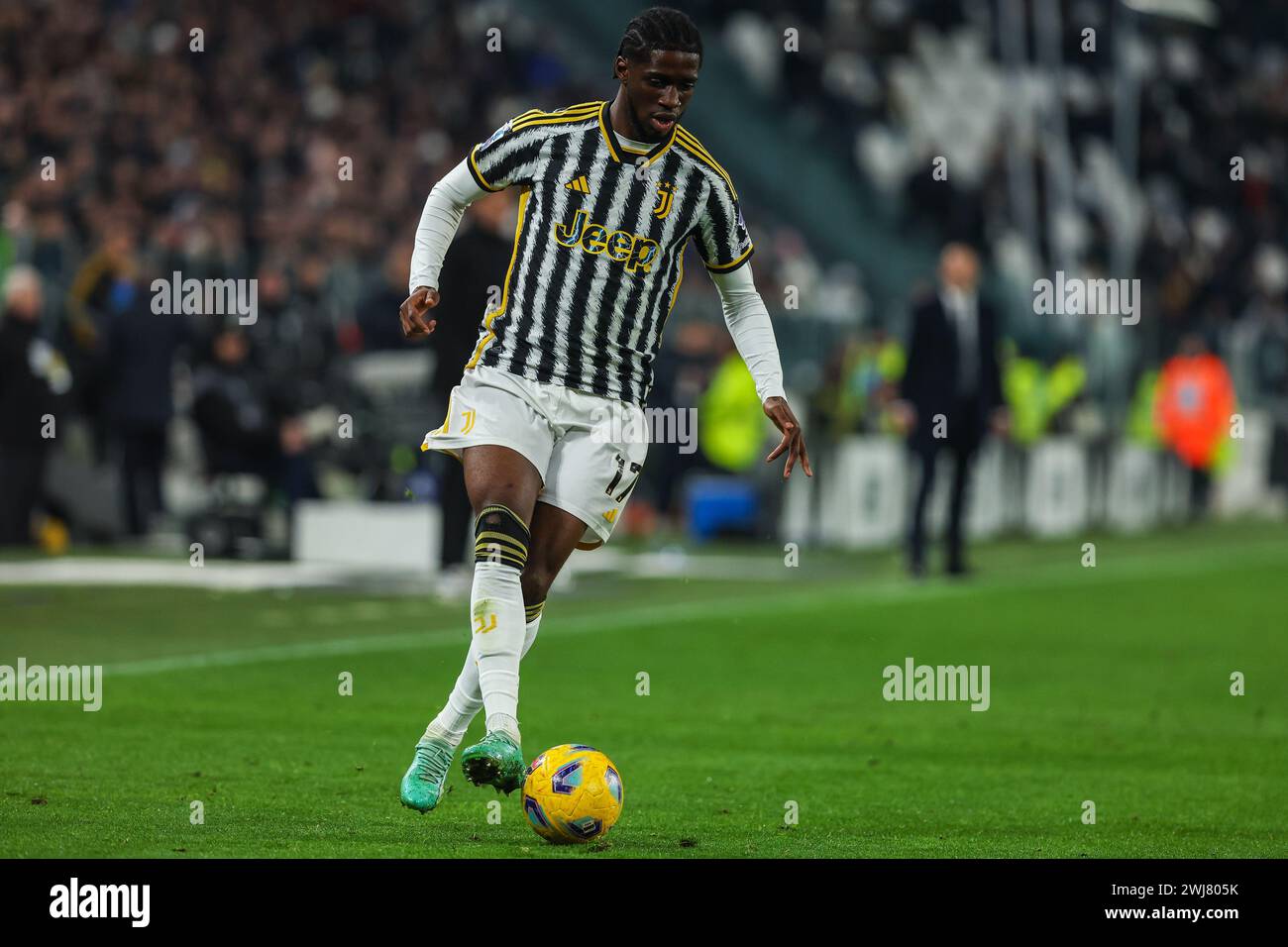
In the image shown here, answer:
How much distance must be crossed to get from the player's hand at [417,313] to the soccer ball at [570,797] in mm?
1360

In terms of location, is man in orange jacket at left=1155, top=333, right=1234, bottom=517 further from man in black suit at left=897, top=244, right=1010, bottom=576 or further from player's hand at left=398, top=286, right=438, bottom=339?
player's hand at left=398, top=286, right=438, bottom=339

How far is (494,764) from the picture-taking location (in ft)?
21.0

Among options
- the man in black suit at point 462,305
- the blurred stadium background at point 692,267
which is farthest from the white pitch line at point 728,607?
the blurred stadium background at point 692,267

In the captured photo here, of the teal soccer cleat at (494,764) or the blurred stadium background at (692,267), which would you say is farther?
the blurred stadium background at (692,267)

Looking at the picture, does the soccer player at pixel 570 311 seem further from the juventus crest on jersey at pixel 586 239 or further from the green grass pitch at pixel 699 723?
the green grass pitch at pixel 699 723

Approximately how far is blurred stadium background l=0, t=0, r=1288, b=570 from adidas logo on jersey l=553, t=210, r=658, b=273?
7.47 metres

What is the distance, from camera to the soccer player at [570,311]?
22.7ft

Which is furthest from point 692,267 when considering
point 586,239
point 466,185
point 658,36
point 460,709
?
point 460,709

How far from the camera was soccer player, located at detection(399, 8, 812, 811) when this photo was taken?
6.91m

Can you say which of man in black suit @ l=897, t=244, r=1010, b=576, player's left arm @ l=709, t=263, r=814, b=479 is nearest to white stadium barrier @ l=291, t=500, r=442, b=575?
man in black suit @ l=897, t=244, r=1010, b=576
